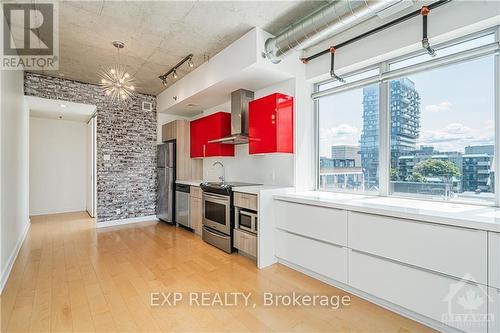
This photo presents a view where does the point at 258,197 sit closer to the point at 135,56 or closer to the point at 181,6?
the point at 181,6

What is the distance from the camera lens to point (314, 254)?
2.79 meters

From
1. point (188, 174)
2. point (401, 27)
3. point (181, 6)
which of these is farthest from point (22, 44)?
point (401, 27)

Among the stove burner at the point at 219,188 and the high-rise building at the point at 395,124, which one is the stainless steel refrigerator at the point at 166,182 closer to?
the stove burner at the point at 219,188

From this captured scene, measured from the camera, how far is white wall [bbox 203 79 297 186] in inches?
146

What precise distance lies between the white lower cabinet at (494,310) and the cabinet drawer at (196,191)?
12.4 feet

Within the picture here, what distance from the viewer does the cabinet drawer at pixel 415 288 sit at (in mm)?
1802

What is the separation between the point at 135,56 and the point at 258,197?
3.03 m

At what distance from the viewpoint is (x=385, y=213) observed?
7.14ft

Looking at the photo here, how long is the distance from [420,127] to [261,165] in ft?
7.52

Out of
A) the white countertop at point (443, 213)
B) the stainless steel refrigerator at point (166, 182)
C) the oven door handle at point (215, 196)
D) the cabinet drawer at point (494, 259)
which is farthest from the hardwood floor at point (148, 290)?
the stainless steel refrigerator at point (166, 182)

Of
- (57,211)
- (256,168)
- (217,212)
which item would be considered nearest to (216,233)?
(217,212)

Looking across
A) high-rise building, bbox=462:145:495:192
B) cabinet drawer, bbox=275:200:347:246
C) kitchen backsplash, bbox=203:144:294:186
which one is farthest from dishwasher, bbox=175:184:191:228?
high-rise building, bbox=462:145:495:192

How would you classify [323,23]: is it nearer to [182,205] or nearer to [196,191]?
[196,191]

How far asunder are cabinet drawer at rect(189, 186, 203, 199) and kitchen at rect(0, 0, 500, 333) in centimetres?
8
